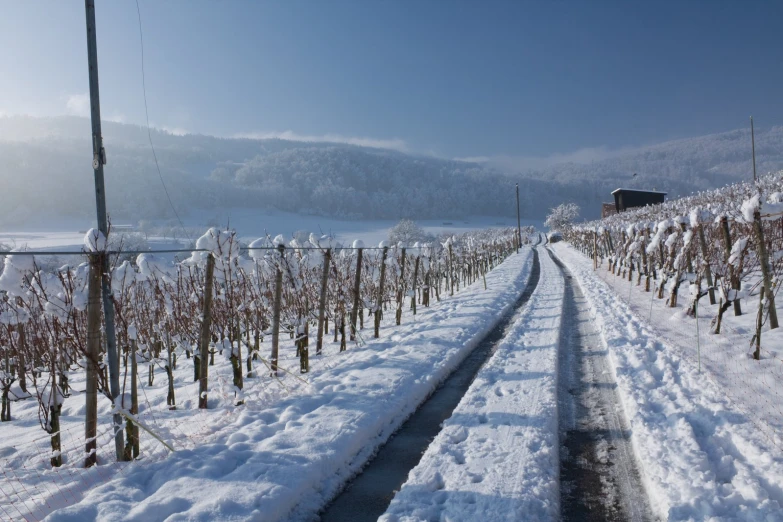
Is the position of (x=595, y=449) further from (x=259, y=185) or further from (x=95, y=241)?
(x=259, y=185)

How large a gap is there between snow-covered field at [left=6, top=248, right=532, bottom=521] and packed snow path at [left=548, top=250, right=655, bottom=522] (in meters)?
1.92

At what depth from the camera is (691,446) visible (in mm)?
3809

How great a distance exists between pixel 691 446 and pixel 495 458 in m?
1.81

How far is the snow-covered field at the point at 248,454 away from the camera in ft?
10.9

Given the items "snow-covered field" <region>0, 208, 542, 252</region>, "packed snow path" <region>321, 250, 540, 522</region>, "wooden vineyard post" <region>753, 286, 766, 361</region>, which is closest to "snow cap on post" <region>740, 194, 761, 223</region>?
"wooden vineyard post" <region>753, 286, 766, 361</region>

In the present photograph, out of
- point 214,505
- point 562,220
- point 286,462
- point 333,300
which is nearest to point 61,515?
point 214,505

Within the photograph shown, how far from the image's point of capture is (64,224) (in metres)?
75.9

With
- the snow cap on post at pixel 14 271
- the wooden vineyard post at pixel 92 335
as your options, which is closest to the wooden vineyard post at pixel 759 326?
the wooden vineyard post at pixel 92 335

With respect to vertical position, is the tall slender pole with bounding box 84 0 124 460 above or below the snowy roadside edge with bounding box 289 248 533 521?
above

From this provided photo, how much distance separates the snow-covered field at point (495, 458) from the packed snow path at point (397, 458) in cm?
20

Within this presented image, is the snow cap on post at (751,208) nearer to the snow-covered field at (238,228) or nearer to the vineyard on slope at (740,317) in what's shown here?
the vineyard on slope at (740,317)

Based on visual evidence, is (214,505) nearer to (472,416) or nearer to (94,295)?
(94,295)

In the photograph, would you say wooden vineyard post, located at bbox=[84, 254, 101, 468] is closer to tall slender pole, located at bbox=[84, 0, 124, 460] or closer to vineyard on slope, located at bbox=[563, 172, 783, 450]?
tall slender pole, located at bbox=[84, 0, 124, 460]

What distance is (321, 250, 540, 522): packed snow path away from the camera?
344 cm
